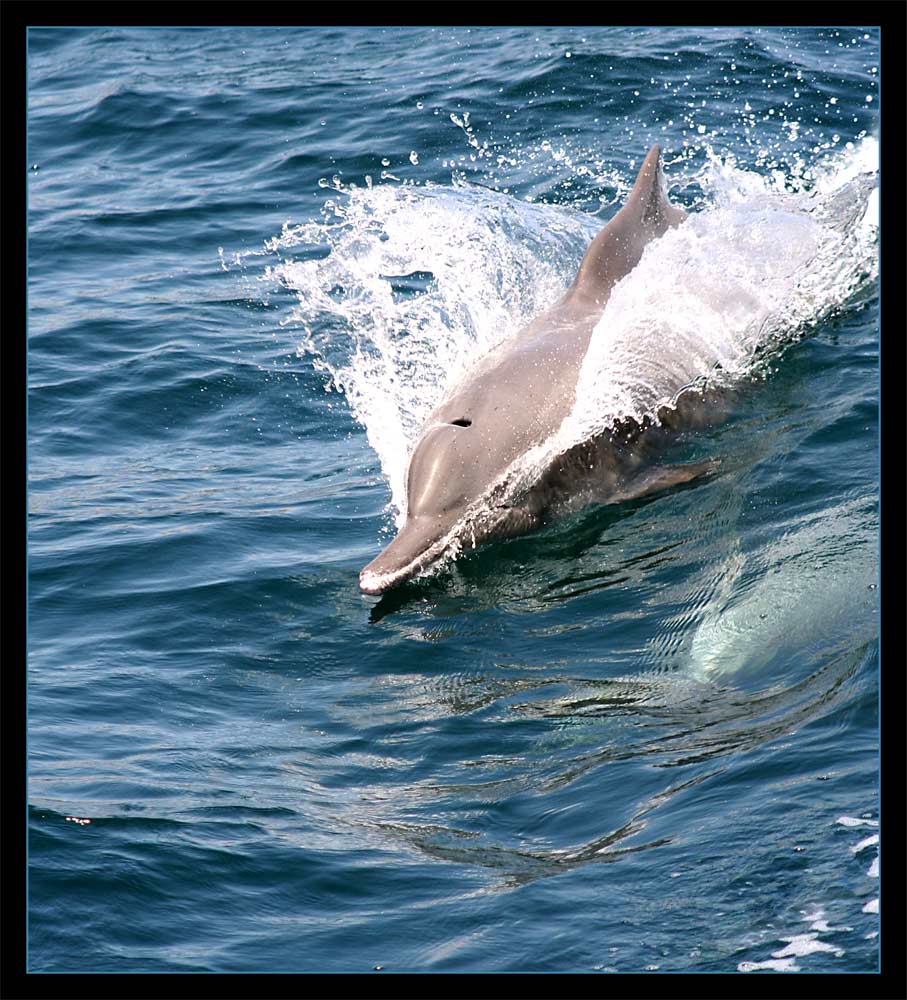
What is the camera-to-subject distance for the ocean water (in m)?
6.86

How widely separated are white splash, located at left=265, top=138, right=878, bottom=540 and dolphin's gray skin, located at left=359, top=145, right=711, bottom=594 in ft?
0.50

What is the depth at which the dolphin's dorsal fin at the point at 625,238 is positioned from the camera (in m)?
12.3

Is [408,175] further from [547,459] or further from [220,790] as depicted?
[220,790]

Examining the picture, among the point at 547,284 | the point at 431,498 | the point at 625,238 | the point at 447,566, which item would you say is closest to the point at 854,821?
the point at 447,566

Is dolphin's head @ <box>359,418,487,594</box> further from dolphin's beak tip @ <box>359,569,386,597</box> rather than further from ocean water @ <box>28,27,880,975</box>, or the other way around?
ocean water @ <box>28,27,880,975</box>

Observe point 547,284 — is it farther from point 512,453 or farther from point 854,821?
point 854,821

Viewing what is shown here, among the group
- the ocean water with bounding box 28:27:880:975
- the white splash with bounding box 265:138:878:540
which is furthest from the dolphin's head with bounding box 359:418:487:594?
the white splash with bounding box 265:138:878:540

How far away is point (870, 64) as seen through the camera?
2091 cm

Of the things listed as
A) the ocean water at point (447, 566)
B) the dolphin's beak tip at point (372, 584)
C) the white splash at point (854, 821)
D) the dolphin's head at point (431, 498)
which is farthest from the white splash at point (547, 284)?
the white splash at point (854, 821)

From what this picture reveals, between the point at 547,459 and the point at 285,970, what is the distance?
527 centimetres

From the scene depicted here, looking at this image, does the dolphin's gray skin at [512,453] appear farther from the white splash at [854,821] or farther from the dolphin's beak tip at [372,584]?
the white splash at [854,821]

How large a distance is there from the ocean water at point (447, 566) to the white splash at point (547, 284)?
6cm

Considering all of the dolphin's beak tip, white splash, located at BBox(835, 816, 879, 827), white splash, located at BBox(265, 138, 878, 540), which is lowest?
white splash, located at BBox(835, 816, 879, 827)

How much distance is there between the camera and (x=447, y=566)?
10492 mm
